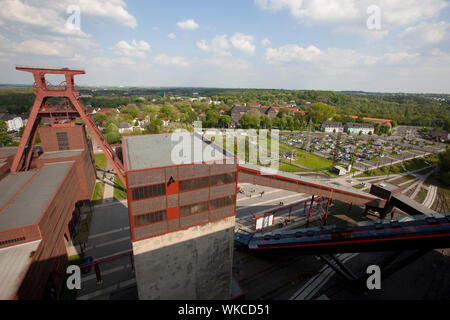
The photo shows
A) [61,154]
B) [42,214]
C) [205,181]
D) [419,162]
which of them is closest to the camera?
[205,181]

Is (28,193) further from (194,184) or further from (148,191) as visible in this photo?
(194,184)

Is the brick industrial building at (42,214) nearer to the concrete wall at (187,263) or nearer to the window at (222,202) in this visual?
the concrete wall at (187,263)

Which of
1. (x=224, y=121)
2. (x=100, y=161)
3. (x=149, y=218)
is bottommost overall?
(x=100, y=161)

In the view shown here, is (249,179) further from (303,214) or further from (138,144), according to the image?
(303,214)

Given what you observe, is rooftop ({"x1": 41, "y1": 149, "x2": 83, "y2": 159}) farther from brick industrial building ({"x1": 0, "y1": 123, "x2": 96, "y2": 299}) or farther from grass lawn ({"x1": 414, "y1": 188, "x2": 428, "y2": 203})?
grass lawn ({"x1": 414, "y1": 188, "x2": 428, "y2": 203})

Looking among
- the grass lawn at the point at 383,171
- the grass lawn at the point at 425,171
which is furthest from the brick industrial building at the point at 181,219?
the grass lawn at the point at 425,171

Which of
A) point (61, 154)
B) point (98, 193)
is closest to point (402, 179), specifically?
point (98, 193)

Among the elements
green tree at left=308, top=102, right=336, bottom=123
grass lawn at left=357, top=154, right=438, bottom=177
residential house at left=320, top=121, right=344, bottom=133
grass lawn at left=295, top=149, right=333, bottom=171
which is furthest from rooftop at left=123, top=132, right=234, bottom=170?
green tree at left=308, top=102, right=336, bottom=123

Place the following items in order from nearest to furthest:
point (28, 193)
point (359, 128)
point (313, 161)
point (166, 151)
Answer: point (166, 151)
point (28, 193)
point (313, 161)
point (359, 128)
